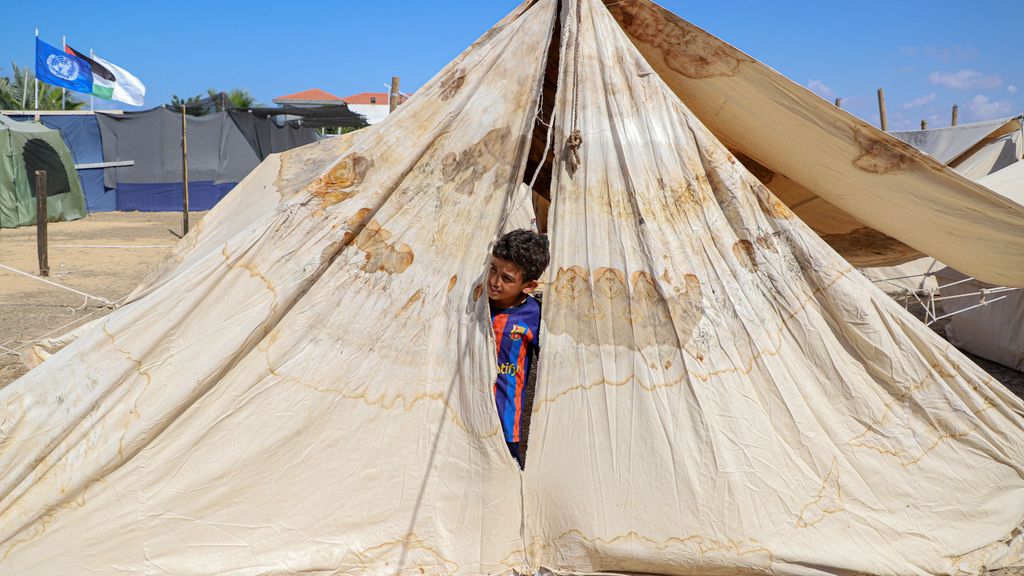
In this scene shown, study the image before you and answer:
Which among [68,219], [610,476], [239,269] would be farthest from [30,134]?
[610,476]

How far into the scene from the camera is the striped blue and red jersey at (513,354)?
306cm

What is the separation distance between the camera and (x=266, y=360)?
9.77 ft

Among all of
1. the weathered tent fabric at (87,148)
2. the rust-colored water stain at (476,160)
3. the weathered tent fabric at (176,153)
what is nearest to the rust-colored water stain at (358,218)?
the rust-colored water stain at (476,160)

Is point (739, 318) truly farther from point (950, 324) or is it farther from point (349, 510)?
point (950, 324)

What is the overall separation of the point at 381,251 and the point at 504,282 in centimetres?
53

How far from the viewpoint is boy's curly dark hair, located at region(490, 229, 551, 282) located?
2977 mm

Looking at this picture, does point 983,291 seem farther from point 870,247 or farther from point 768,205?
point 768,205

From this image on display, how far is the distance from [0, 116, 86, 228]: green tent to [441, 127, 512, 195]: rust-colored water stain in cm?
1781

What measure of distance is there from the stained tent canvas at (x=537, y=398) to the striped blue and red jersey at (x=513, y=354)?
9cm

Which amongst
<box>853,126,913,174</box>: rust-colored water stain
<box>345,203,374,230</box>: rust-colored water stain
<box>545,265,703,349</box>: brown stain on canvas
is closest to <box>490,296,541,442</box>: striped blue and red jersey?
<box>545,265,703,349</box>: brown stain on canvas

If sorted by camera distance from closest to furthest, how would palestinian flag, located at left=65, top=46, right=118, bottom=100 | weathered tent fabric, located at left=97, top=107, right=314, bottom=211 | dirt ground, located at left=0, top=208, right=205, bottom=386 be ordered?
dirt ground, located at left=0, top=208, right=205, bottom=386
palestinian flag, located at left=65, top=46, right=118, bottom=100
weathered tent fabric, located at left=97, top=107, right=314, bottom=211

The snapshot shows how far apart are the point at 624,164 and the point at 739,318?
783 mm

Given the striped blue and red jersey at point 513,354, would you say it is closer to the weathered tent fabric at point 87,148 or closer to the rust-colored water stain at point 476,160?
the rust-colored water stain at point 476,160

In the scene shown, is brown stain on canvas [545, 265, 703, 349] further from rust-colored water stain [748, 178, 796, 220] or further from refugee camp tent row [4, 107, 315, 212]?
refugee camp tent row [4, 107, 315, 212]
